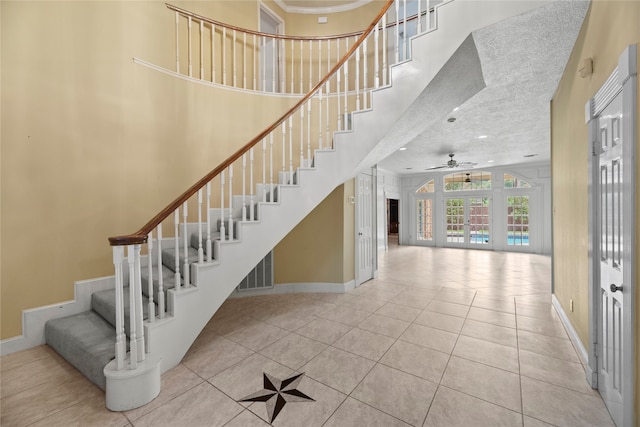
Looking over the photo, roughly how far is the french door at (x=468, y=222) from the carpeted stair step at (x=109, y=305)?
1002 centimetres

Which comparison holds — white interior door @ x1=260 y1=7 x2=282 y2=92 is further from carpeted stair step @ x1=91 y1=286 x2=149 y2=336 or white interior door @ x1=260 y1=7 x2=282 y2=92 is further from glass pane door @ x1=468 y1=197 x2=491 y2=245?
glass pane door @ x1=468 y1=197 x2=491 y2=245

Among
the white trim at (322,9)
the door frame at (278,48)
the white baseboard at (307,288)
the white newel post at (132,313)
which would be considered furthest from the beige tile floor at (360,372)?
the white trim at (322,9)

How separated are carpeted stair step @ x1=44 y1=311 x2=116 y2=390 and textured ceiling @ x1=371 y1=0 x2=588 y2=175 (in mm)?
3490

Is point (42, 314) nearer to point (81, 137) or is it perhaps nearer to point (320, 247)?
point (81, 137)

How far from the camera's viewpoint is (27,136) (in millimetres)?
2623

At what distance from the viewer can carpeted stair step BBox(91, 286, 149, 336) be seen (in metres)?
2.35

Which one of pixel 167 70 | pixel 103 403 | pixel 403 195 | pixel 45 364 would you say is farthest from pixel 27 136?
pixel 403 195

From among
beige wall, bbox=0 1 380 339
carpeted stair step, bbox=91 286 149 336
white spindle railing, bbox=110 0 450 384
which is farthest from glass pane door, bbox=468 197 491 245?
carpeted stair step, bbox=91 286 149 336

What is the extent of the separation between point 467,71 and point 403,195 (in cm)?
826

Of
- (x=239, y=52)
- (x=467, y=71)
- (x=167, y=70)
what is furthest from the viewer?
(x=239, y=52)

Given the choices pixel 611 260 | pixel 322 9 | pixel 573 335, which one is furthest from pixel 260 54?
pixel 573 335

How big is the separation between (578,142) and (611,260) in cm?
128

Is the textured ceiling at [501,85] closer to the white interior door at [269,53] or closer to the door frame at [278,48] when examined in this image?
the door frame at [278,48]

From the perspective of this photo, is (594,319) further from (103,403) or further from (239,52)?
(239,52)
